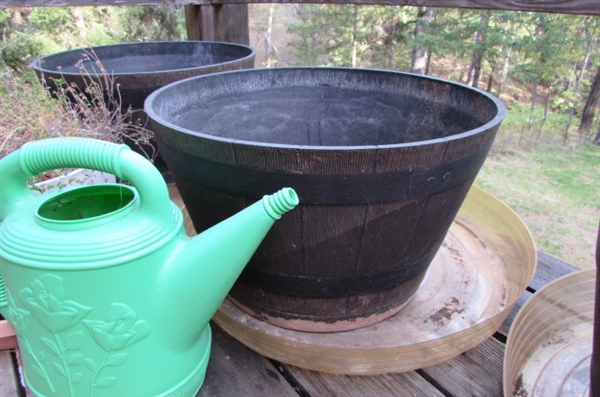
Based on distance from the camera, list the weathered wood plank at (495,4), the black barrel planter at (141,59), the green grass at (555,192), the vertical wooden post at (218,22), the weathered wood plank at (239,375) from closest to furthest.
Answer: the weathered wood plank at (239,375) < the weathered wood plank at (495,4) < the black barrel planter at (141,59) < the vertical wooden post at (218,22) < the green grass at (555,192)

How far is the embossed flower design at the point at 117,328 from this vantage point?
2.31 ft

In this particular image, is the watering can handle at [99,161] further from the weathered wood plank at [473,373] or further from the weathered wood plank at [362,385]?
the weathered wood plank at [473,373]

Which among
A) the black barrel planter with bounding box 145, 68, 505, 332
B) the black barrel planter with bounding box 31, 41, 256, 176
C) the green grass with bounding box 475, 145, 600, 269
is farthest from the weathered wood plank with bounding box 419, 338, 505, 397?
the green grass with bounding box 475, 145, 600, 269

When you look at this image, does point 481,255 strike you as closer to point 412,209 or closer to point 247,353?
point 412,209

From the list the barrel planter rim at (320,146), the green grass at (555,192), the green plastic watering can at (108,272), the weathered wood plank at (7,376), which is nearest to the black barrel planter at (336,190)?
the barrel planter rim at (320,146)

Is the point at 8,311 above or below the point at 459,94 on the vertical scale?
below

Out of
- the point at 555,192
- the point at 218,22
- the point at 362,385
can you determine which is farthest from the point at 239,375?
the point at 555,192

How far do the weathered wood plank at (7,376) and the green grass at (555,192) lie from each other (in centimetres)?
414

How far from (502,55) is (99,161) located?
13.5 metres

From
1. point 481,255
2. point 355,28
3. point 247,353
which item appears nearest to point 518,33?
point 355,28

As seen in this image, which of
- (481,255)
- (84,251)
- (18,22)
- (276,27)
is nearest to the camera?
(84,251)

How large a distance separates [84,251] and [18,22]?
1273 centimetres

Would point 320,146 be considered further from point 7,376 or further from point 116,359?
point 7,376

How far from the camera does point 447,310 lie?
1125 millimetres
